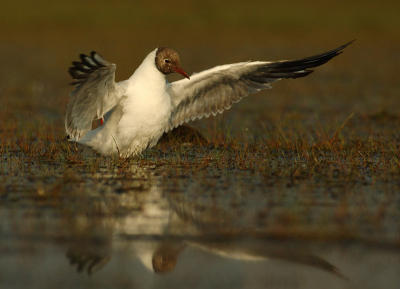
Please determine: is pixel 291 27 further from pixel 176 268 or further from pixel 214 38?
pixel 176 268

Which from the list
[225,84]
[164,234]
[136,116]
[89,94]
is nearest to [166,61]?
[136,116]

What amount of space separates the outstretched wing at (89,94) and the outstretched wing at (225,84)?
1.18 m

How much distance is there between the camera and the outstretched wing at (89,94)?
8.83m

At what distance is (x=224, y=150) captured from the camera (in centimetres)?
1106

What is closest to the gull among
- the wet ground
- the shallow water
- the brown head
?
the brown head

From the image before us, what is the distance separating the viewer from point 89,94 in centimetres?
929

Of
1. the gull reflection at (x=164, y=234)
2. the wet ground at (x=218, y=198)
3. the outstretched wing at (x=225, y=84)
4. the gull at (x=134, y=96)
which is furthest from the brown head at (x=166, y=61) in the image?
the gull reflection at (x=164, y=234)

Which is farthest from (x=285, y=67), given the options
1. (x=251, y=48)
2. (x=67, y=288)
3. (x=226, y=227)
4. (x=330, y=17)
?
(x=330, y=17)

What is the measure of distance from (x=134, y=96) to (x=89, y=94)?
58cm

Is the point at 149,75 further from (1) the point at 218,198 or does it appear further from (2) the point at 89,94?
(1) the point at 218,198

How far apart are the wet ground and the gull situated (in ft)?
1.15

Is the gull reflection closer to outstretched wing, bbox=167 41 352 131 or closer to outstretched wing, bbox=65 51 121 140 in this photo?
outstretched wing, bbox=65 51 121 140

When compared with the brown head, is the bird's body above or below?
below

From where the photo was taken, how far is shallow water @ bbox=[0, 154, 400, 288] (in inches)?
215
